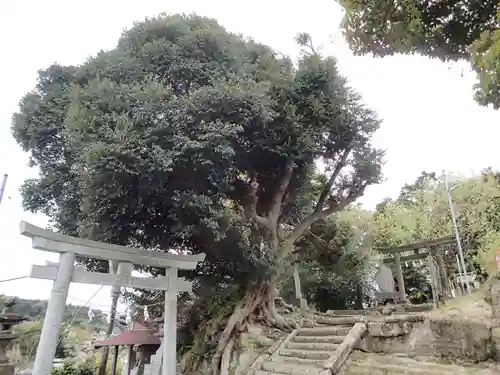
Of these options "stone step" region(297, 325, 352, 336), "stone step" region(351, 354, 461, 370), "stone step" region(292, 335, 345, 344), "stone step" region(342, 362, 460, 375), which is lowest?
"stone step" region(342, 362, 460, 375)

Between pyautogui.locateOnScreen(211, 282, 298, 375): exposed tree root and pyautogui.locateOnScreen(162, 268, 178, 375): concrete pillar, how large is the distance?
181 cm

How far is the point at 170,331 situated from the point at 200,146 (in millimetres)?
4313

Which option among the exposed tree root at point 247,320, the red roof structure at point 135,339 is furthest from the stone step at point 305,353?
the red roof structure at point 135,339

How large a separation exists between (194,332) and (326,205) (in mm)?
6245

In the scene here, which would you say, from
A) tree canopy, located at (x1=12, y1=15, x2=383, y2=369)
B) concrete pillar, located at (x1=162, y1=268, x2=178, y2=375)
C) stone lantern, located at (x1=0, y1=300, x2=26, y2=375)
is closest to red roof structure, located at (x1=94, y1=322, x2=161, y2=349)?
tree canopy, located at (x1=12, y1=15, x2=383, y2=369)

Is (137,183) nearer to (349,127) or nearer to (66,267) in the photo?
(66,267)

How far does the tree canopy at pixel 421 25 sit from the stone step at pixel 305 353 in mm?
6293

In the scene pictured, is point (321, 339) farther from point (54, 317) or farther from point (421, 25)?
point (421, 25)

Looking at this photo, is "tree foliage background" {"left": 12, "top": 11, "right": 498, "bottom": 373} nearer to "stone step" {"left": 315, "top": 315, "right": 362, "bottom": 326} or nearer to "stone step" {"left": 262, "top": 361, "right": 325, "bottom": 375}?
"stone step" {"left": 262, "top": 361, "right": 325, "bottom": 375}

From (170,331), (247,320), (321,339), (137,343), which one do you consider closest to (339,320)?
(321,339)

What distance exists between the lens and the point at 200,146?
7.65 metres

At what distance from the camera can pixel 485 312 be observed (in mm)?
7152

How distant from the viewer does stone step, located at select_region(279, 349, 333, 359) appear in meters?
8.04

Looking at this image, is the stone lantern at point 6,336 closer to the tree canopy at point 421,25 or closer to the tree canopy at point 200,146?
the tree canopy at point 200,146
